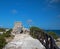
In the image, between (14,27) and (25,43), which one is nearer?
(25,43)

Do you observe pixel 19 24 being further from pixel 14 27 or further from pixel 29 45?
pixel 29 45

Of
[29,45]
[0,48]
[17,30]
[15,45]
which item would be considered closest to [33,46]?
[29,45]

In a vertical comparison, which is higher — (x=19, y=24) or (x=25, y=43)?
(x=19, y=24)

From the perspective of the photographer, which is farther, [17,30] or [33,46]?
[17,30]

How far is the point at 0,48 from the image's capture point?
42.8 ft

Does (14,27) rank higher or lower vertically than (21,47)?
higher

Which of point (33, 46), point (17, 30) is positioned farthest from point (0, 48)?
point (17, 30)

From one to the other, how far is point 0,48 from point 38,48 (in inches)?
108

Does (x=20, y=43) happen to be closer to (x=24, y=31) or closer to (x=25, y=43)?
(x=25, y=43)

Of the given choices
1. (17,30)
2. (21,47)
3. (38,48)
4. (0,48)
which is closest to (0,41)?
(0,48)

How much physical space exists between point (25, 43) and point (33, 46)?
74 cm

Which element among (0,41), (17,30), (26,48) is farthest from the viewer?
(17,30)

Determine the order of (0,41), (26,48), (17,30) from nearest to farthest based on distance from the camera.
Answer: (26,48) < (0,41) < (17,30)

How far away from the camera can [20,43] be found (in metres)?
13.5
